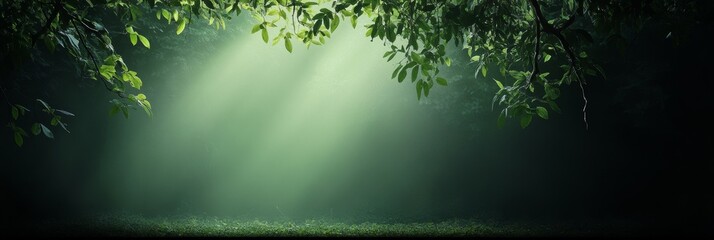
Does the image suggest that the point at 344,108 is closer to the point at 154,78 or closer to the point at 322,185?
the point at 322,185

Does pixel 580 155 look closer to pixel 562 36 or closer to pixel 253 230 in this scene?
pixel 253 230

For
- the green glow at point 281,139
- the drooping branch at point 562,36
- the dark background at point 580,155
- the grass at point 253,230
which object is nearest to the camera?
the drooping branch at point 562,36

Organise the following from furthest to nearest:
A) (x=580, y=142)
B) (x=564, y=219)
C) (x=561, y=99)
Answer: (x=580, y=142) < (x=561, y=99) < (x=564, y=219)

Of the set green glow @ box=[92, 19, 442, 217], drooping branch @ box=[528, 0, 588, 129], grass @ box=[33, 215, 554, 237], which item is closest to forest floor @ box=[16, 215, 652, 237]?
grass @ box=[33, 215, 554, 237]

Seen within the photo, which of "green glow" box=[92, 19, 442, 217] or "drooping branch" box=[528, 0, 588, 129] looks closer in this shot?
"drooping branch" box=[528, 0, 588, 129]

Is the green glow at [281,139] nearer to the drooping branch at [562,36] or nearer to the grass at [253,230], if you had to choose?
the grass at [253,230]

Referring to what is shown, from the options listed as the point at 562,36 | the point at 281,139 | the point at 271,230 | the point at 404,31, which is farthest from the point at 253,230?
the point at 562,36

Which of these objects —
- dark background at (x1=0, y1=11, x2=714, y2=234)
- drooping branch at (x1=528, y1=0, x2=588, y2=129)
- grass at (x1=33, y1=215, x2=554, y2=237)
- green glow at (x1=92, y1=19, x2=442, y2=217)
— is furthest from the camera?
green glow at (x1=92, y1=19, x2=442, y2=217)

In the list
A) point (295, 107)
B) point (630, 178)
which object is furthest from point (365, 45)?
point (630, 178)

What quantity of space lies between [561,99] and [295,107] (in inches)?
409

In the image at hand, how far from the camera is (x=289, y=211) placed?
20.1 m

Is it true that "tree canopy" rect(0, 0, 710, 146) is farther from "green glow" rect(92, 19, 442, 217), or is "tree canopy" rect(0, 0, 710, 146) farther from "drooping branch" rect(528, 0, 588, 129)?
"green glow" rect(92, 19, 442, 217)

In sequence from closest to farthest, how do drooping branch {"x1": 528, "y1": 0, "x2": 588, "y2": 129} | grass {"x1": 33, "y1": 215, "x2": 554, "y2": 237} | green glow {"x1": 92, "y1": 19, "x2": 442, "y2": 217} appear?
drooping branch {"x1": 528, "y1": 0, "x2": 588, "y2": 129} < grass {"x1": 33, "y1": 215, "x2": 554, "y2": 237} < green glow {"x1": 92, "y1": 19, "x2": 442, "y2": 217}

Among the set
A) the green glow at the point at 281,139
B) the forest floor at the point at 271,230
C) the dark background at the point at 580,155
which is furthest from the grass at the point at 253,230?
the green glow at the point at 281,139
